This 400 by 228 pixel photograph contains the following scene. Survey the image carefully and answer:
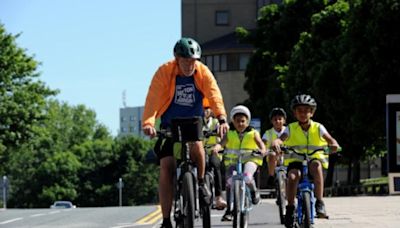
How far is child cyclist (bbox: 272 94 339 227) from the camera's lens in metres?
11.5

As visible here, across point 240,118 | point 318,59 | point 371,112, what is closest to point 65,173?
point 318,59

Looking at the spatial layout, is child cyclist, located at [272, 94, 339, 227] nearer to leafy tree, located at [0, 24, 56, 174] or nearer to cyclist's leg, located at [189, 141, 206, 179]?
cyclist's leg, located at [189, 141, 206, 179]

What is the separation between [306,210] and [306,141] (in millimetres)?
979

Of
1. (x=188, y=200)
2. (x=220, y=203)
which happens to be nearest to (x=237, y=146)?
(x=220, y=203)

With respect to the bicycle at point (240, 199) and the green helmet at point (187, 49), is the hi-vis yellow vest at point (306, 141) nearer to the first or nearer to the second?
the bicycle at point (240, 199)

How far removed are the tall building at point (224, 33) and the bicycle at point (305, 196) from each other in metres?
79.0

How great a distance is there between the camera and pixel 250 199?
466 inches

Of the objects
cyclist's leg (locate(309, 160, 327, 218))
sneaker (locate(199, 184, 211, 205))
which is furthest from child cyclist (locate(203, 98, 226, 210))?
cyclist's leg (locate(309, 160, 327, 218))

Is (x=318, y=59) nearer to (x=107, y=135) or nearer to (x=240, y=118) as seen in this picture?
(x=240, y=118)

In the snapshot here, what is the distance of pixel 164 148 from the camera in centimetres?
948

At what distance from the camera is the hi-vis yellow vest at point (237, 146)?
1270cm

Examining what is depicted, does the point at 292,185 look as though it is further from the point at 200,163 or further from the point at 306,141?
the point at 200,163

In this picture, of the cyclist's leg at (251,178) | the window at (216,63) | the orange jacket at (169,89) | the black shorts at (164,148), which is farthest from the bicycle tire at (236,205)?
the window at (216,63)

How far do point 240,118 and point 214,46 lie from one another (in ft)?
263
